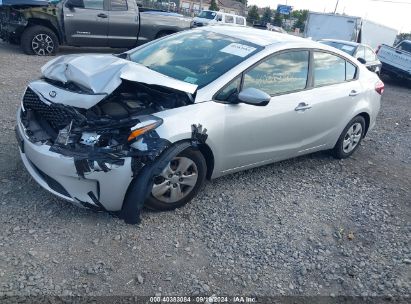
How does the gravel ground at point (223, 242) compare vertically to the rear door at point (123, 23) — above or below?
below

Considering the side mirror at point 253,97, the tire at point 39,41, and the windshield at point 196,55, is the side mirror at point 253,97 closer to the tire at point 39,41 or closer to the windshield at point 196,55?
the windshield at point 196,55

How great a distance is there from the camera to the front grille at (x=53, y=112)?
10.6ft

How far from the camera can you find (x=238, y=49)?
4035 mm

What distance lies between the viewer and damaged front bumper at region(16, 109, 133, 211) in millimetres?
3051

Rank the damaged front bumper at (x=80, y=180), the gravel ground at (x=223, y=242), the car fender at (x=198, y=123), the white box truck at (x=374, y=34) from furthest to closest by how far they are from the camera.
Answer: the white box truck at (x=374, y=34) → the car fender at (x=198, y=123) → the damaged front bumper at (x=80, y=180) → the gravel ground at (x=223, y=242)

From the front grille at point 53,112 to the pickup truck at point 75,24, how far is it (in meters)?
6.65

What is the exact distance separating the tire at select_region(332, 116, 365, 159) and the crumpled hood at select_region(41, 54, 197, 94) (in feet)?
8.59

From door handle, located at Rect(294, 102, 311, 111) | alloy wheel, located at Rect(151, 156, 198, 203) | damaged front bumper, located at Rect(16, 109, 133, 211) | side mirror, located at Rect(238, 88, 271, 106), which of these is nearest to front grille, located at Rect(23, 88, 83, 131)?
damaged front bumper, located at Rect(16, 109, 133, 211)

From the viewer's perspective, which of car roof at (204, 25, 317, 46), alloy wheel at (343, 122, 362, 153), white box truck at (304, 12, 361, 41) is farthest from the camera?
white box truck at (304, 12, 361, 41)

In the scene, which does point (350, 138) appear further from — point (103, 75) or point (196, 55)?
point (103, 75)

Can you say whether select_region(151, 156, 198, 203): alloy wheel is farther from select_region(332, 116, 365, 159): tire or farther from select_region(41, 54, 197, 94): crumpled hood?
select_region(332, 116, 365, 159): tire

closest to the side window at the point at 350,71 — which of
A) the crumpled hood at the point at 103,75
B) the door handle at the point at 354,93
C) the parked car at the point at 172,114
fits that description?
the door handle at the point at 354,93

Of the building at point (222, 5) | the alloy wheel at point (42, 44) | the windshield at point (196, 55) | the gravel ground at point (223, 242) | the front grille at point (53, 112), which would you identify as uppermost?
the windshield at point (196, 55)

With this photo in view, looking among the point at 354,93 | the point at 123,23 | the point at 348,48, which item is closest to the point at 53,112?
the point at 354,93
